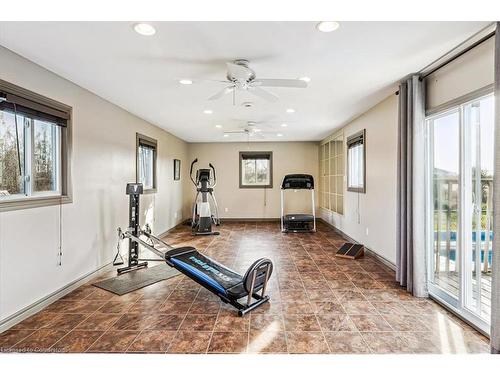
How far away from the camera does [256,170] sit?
9.30 metres

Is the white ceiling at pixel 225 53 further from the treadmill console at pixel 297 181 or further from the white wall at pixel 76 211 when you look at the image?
the treadmill console at pixel 297 181

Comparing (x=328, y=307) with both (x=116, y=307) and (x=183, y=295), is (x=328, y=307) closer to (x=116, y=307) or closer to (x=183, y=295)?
(x=183, y=295)

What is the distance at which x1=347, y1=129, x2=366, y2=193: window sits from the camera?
17.4ft

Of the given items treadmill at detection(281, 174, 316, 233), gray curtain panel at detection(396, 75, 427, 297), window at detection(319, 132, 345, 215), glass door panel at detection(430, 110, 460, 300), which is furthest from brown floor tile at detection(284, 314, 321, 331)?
treadmill at detection(281, 174, 316, 233)

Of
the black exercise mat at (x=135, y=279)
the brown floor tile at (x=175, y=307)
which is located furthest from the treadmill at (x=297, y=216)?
the brown floor tile at (x=175, y=307)

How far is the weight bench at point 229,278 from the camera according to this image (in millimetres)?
2883

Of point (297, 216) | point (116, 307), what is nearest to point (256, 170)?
point (297, 216)

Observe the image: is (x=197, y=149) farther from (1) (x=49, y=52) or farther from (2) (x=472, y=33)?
(2) (x=472, y=33)

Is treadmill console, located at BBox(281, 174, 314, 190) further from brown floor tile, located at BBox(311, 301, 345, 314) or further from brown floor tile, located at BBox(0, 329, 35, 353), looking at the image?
brown floor tile, located at BBox(0, 329, 35, 353)

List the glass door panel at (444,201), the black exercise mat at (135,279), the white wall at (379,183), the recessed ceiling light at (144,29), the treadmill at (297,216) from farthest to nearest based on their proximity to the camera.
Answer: the treadmill at (297,216) < the white wall at (379,183) < the black exercise mat at (135,279) < the glass door panel at (444,201) < the recessed ceiling light at (144,29)

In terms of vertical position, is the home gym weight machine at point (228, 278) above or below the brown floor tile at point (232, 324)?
above

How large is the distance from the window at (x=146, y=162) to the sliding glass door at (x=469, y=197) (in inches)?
193

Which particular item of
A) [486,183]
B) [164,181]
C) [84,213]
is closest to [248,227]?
[164,181]

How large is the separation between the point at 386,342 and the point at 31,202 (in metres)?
3.62
